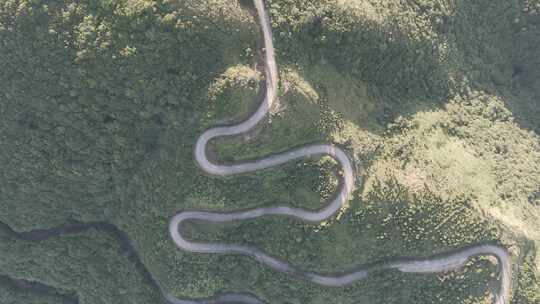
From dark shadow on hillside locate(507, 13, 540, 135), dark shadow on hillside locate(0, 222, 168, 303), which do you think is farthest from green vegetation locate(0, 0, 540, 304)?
dark shadow on hillside locate(507, 13, 540, 135)

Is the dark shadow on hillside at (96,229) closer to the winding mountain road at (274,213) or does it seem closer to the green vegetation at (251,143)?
the green vegetation at (251,143)

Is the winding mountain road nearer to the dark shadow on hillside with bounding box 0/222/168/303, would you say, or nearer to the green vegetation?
the green vegetation

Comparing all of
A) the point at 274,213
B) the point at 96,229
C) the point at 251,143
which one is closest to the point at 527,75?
the point at 274,213

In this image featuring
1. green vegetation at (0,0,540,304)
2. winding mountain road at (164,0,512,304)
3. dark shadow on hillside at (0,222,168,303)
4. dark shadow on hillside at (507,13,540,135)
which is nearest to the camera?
green vegetation at (0,0,540,304)

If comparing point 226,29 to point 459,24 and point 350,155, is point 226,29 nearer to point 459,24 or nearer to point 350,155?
point 350,155

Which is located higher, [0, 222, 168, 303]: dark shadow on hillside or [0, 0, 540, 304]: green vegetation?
[0, 0, 540, 304]: green vegetation
